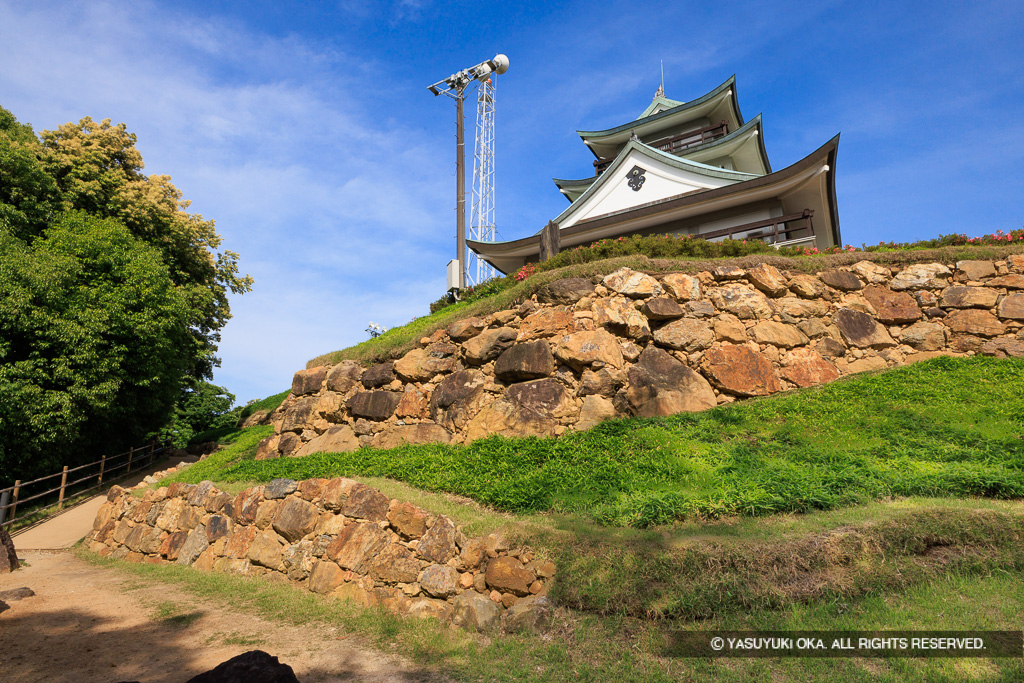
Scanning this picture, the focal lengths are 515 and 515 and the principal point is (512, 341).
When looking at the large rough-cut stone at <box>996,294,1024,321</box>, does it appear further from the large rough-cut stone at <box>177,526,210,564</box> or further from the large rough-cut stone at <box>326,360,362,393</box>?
the large rough-cut stone at <box>177,526,210,564</box>

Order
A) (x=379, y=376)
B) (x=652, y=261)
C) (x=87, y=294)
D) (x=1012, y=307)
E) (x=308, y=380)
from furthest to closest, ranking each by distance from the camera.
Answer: (x=87, y=294), (x=308, y=380), (x=379, y=376), (x=652, y=261), (x=1012, y=307)

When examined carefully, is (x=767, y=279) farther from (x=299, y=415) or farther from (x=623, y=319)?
(x=299, y=415)

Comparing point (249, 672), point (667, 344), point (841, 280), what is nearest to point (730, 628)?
point (249, 672)

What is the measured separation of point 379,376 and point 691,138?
20789 millimetres

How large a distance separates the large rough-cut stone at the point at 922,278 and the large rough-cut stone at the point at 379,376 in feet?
35.6

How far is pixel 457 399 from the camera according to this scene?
32.9ft

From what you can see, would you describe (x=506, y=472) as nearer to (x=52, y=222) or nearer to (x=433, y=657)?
(x=433, y=657)

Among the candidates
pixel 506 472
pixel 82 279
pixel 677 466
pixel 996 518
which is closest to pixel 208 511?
pixel 506 472

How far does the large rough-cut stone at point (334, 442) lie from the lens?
1094 cm

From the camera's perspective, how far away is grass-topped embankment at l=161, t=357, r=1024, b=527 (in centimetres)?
595

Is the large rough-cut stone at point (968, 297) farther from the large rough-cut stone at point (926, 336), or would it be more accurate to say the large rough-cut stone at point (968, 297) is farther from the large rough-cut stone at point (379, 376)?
the large rough-cut stone at point (379, 376)

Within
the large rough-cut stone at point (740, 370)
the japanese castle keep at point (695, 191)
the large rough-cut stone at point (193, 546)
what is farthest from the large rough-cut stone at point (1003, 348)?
the large rough-cut stone at point (193, 546)

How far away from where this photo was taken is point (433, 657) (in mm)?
4969

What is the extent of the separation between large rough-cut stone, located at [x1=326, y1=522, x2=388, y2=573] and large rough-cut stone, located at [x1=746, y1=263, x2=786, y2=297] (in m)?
8.52
